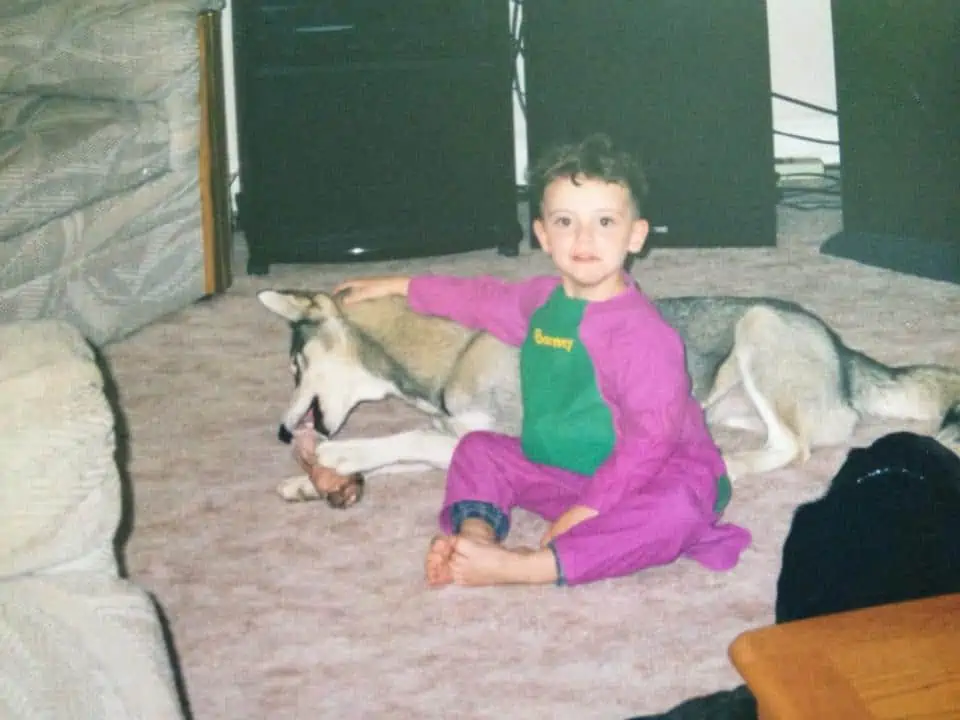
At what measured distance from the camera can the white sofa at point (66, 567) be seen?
0.74 metres

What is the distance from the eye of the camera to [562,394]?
1.52m

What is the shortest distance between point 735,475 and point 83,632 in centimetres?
116

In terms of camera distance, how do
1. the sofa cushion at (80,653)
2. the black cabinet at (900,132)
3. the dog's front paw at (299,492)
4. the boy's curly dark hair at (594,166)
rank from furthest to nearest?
1. the black cabinet at (900,132)
2. the dog's front paw at (299,492)
3. the boy's curly dark hair at (594,166)
4. the sofa cushion at (80,653)

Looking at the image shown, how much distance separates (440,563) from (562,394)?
0.28m

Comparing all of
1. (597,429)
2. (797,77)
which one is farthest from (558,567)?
(797,77)

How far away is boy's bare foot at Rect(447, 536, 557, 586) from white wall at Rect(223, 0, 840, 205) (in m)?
2.03

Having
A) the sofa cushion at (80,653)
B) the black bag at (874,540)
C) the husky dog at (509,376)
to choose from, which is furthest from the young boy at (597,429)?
the sofa cushion at (80,653)

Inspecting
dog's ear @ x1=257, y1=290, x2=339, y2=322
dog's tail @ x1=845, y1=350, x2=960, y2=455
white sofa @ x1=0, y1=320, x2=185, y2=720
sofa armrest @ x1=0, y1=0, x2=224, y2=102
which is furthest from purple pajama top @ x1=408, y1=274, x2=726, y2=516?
sofa armrest @ x1=0, y1=0, x2=224, y2=102

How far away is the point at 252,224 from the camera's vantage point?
277 centimetres

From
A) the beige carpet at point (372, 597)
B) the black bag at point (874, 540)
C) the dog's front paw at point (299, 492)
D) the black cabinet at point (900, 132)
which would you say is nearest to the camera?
the black bag at point (874, 540)

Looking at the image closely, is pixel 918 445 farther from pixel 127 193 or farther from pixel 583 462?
pixel 127 193

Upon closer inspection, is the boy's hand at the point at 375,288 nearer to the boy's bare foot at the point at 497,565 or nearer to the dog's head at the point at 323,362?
the dog's head at the point at 323,362

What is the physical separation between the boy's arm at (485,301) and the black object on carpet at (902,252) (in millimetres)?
1311

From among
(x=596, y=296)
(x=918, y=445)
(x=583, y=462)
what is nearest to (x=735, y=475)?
(x=583, y=462)
